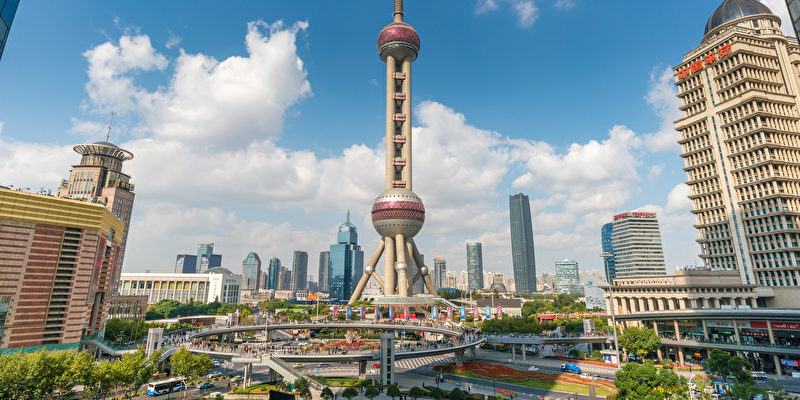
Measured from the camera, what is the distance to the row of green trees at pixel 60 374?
103ft

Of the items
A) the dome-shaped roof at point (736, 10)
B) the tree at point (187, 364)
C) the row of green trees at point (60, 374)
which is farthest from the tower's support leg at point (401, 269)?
the dome-shaped roof at point (736, 10)

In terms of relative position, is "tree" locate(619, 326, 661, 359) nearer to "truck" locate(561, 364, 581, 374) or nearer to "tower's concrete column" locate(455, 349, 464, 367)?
"truck" locate(561, 364, 581, 374)

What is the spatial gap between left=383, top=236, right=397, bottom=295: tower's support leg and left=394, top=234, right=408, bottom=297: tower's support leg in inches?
110

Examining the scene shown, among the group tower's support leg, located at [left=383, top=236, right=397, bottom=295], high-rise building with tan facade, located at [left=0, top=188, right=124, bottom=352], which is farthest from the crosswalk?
tower's support leg, located at [left=383, top=236, right=397, bottom=295]

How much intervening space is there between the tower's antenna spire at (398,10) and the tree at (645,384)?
133 meters

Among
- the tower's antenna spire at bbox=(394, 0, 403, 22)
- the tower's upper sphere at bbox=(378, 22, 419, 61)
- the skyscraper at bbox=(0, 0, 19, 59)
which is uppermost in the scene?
the tower's antenna spire at bbox=(394, 0, 403, 22)

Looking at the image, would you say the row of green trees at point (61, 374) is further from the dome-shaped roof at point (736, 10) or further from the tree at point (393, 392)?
the dome-shaped roof at point (736, 10)

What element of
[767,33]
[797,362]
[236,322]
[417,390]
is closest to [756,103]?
[767,33]

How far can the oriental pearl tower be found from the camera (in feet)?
397

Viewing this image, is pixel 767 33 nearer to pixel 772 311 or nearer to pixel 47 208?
pixel 772 311

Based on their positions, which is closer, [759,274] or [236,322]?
[759,274]

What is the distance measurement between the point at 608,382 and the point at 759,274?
52973 mm

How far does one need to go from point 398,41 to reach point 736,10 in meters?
88.0

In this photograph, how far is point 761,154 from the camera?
257ft
